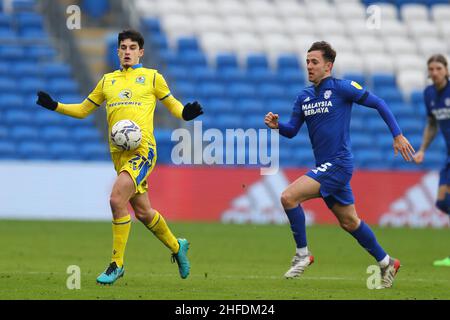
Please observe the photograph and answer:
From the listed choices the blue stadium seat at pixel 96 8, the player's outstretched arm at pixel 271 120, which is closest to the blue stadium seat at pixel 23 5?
the blue stadium seat at pixel 96 8

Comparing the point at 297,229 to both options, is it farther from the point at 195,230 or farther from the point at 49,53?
the point at 49,53

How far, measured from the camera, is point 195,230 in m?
17.4

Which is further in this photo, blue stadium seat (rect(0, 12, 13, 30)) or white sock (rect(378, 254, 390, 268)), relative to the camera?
blue stadium seat (rect(0, 12, 13, 30))

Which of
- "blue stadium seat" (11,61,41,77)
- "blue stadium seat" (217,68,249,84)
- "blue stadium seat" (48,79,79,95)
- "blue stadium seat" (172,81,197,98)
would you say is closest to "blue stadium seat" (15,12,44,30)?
"blue stadium seat" (11,61,41,77)

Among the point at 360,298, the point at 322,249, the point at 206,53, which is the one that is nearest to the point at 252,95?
the point at 206,53

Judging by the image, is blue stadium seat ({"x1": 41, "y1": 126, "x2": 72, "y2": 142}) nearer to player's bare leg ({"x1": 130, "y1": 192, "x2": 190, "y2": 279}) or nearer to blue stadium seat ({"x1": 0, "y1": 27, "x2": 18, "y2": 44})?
blue stadium seat ({"x1": 0, "y1": 27, "x2": 18, "y2": 44})

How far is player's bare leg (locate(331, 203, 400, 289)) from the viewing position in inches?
383

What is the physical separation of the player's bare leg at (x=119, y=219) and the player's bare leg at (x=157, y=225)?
185 mm

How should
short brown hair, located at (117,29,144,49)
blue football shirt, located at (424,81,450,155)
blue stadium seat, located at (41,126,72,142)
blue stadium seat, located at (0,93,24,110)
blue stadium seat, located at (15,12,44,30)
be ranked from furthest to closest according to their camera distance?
blue stadium seat, located at (15,12,44,30) → blue stadium seat, located at (0,93,24,110) → blue stadium seat, located at (41,126,72,142) → blue football shirt, located at (424,81,450,155) → short brown hair, located at (117,29,144,49)

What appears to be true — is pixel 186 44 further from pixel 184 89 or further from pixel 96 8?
pixel 96 8

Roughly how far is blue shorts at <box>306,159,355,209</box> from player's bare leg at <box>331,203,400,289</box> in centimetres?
7

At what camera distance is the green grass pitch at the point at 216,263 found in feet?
29.1

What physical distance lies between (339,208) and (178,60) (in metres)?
15.3

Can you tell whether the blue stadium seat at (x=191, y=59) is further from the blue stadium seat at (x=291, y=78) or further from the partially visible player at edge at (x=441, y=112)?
the partially visible player at edge at (x=441, y=112)
